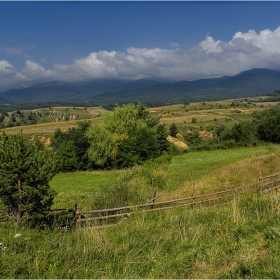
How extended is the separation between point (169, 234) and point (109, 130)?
121 feet

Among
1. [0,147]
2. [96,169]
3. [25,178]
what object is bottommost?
[96,169]

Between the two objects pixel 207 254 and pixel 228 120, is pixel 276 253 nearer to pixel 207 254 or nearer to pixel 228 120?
pixel 207 254

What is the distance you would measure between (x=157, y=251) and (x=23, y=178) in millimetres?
6028

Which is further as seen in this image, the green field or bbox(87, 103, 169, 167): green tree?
bbox(87, 103, 169, 167): green tree

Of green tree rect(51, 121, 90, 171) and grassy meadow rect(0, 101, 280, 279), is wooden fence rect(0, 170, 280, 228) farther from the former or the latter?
green tree rect(51, 121, 90, 171)

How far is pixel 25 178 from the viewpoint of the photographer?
922 centimetres

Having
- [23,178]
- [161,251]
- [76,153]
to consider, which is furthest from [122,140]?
[161,251]

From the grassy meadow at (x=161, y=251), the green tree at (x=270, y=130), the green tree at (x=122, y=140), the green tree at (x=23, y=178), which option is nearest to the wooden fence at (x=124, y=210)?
the green tree at (x=23, y=178)

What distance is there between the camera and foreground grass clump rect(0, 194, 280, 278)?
15.1ft

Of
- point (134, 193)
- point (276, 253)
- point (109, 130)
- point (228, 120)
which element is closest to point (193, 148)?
point (109, 130)

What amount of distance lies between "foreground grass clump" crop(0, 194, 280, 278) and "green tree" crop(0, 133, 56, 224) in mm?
2583

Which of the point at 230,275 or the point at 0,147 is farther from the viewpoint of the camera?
the point at 0,147

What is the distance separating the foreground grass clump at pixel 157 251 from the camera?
4.61 meters

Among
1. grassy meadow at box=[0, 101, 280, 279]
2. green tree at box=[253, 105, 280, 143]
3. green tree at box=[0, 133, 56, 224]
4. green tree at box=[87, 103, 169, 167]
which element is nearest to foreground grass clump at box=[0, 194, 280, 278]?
grassy meadow at box=[0, 101, 280, 279]
